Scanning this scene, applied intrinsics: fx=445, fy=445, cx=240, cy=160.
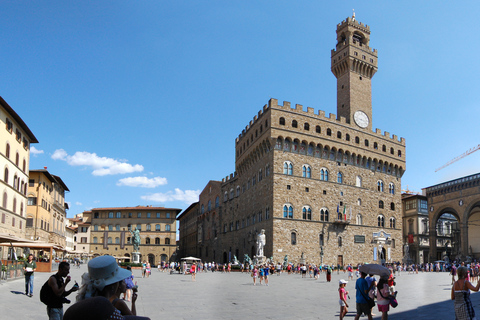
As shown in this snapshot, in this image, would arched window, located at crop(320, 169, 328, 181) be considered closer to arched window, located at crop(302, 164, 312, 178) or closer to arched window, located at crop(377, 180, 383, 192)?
arched window, located at crop(302, 164, 312, 178)

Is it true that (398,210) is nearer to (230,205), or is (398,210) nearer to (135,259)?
(230,205)

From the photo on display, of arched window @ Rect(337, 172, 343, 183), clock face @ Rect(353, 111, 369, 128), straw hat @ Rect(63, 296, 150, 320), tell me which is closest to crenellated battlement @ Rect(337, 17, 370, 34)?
clock face @ Rect(353, 111, 369, 128)

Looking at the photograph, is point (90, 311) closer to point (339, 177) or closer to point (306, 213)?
point (306, 213)

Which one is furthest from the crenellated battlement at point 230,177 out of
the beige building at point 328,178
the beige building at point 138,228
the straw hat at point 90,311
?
the straw hat at point 90,311

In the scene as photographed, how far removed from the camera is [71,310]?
248 centimetres

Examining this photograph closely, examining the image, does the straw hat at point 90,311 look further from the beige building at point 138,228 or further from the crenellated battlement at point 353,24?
the beige building at point 138,228

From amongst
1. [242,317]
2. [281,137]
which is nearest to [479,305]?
[242,317]

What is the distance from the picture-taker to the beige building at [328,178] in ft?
153

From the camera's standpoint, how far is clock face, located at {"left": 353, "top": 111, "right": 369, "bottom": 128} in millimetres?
52656

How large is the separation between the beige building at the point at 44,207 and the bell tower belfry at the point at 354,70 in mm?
36856

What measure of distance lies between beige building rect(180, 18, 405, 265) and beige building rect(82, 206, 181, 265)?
32.0 meters

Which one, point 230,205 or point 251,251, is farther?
point 230,205

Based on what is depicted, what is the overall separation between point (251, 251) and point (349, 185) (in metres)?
13.5

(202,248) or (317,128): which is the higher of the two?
(317,128)
